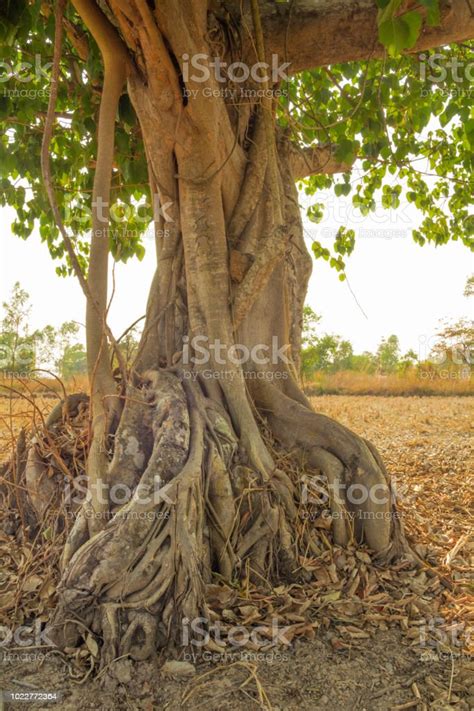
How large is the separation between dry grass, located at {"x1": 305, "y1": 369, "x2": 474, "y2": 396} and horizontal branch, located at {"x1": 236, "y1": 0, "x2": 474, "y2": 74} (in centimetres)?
978

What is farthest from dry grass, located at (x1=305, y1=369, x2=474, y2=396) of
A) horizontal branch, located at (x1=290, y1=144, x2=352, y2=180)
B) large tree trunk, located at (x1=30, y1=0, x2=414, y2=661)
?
large tree trunk, located at (x1=30, y1=0, x2=414, y2=661)

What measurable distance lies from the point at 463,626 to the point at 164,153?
2863 millimetres

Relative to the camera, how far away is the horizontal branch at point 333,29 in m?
3.40

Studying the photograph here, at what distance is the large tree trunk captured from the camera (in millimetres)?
2361

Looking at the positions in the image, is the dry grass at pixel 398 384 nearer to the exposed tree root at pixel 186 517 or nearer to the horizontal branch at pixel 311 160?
the horizontal branch at pixel 311 160

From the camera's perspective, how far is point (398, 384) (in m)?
13.0

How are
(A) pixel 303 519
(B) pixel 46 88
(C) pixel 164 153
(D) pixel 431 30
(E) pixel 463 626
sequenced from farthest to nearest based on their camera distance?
(B) pixel 46 88, (D) pixel 431 30, (C) pixel 164 153, (A) pixel 303 519, (E) pixel 463 626

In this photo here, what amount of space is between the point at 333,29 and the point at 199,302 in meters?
1.83

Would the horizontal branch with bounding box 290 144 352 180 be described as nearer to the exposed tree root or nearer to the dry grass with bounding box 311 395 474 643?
the exposed tree root

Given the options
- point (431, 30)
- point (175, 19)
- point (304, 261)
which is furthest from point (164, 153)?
point (431, 30)

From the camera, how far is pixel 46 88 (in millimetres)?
5055

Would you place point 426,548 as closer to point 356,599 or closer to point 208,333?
point 356,599

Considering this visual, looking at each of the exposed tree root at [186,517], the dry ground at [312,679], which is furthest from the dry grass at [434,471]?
the exposed tree root at [186,517]

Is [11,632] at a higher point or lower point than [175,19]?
A: lower
